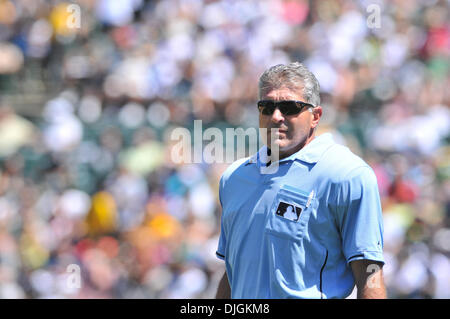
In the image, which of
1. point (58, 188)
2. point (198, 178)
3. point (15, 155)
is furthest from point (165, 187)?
point (15, 155)

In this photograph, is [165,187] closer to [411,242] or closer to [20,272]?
[20,272]

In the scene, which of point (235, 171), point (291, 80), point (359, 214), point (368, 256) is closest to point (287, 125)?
point (291, 80)

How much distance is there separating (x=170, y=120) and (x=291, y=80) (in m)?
6.32

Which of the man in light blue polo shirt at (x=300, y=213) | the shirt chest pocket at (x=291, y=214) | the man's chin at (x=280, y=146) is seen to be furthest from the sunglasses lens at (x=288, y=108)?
the shirt chest pocket at (x=291, y=214)

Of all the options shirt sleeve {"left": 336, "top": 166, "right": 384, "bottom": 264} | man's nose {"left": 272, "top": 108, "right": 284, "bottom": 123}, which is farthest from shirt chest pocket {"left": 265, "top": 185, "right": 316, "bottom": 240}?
man's nose {"left": 272, "top": 108, "right": 284, "bottom": 123}

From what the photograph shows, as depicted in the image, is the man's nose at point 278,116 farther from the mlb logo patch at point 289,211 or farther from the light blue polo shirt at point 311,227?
the mlb logo patch at point 289,211

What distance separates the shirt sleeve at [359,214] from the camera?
2.78 metres

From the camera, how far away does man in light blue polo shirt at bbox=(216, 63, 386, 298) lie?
2.81 meters

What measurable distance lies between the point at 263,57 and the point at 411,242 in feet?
10.5

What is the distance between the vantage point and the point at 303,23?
401 inches

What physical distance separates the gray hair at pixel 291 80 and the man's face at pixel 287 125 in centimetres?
2

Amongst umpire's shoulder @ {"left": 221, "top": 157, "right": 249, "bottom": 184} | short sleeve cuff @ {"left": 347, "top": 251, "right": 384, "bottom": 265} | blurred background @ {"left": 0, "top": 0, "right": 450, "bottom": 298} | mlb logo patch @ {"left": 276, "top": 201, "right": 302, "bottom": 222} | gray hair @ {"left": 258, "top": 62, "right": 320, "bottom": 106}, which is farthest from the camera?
blurred background @ {"left": 0, "top": 0, "right": 450, "bottom": 298}

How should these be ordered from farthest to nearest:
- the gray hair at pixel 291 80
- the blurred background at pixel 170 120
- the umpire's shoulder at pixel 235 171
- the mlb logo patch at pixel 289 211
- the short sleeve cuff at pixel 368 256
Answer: the blurred background at pixel 170 120
the umpire's shoulder at pixel 235 171
the gray hair at pixel 291 80
the mlb logo patch at pixel 289 211
the short sleeve cuff at pixel 368 256

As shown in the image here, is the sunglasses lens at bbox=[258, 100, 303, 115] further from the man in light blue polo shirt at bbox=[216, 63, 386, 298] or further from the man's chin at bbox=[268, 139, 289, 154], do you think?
the man's chin at bbox=[268, 139, 289, 154]
